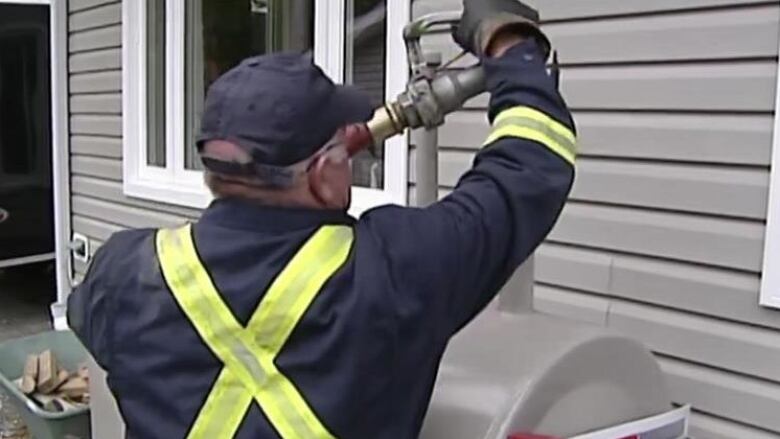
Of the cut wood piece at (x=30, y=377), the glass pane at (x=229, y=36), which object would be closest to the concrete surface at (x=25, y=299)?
the glass pane at (x=229, y=36)

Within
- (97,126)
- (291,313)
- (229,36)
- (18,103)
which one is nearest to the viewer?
(291,313)

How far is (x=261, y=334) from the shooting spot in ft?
4.19

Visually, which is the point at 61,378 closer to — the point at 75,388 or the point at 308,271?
the point at 75,388

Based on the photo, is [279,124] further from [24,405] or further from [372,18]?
[372,18]

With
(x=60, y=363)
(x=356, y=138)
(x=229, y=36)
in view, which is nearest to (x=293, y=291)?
(x=356, y=138)

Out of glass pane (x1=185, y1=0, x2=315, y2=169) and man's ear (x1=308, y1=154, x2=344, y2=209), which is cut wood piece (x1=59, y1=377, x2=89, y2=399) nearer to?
glass pane (x1=185, y1=0, x2=315, y2=169)

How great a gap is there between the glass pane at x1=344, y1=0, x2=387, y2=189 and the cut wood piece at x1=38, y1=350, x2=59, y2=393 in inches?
49.5

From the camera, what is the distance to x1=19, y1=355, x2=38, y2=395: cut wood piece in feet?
9.99

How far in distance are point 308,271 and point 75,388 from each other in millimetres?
2148

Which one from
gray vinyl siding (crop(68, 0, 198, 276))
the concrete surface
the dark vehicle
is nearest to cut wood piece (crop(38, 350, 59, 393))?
gray vinyl siding (crop(68, 0, 198, 276))

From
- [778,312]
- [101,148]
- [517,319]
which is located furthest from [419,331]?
[101,148]

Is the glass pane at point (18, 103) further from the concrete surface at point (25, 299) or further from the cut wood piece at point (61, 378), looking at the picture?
the cut wood piece at point (61, 378)

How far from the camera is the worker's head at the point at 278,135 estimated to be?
4.21 ft

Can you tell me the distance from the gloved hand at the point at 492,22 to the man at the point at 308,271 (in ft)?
0.27
